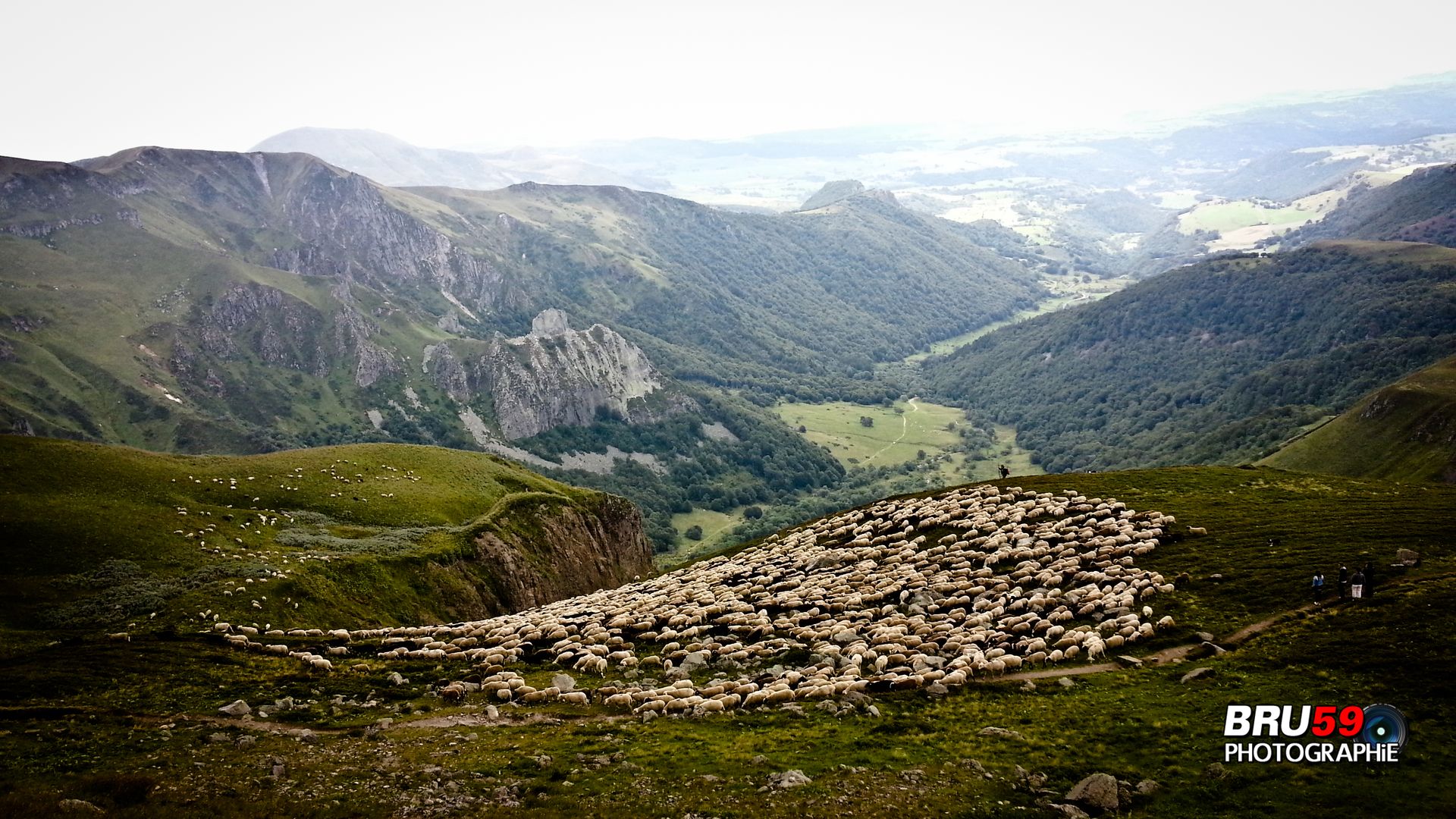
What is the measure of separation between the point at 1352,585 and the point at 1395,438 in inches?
4906

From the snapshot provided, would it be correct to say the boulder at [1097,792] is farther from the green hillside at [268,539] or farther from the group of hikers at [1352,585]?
the green hillside at [268,539]

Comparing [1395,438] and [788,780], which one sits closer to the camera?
[788,780]

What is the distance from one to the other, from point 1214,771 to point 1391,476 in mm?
129780

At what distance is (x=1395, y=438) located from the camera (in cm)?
13875

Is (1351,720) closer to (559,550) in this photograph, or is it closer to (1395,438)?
(559,550)

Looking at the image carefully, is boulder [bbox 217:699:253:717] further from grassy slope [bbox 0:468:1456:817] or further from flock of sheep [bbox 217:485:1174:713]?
flock of sheep [bbox 217:485:1174:713]

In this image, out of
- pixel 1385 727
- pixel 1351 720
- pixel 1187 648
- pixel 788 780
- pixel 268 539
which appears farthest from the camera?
pixel 268 539

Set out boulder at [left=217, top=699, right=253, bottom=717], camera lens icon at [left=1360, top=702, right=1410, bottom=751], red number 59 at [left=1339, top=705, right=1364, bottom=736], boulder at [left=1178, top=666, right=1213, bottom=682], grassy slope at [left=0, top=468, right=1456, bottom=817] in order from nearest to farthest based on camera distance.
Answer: grassy slope at [left=0, top=468, right=1456, bottom=817] < camera lens icon at [left=1360, top=702, right=1410, bottom=751] < red number 59 at [left=1339, top=705, right=1364, bottom=736] < boulder at [left=217, top=699, right=253, bottom=717] < boulder at [left=1178, top=666, right=1213, bottom=682]

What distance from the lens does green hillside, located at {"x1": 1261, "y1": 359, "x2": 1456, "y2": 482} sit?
127 meters

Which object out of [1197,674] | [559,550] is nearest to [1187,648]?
[1197,674]

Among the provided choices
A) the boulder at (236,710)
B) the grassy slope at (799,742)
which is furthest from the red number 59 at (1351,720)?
the boulder at (236,710)

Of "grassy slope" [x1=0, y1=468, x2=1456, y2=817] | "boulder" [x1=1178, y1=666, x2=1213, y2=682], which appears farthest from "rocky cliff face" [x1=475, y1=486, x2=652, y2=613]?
"boulder" [x1=1178, y1=666, x2=1213, y2=682]

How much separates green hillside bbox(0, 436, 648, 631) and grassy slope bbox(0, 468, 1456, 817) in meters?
13.9

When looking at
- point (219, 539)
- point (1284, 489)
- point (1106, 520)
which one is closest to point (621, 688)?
point (1106, 520)
